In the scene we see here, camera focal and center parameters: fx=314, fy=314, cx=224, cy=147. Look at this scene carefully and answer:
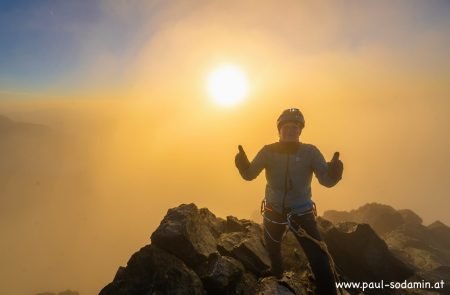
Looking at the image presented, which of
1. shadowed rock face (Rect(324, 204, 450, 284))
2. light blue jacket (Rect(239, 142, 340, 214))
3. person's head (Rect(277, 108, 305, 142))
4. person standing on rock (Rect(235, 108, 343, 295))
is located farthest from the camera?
shadowed rock face (Rect(324, 204, 450, 284))

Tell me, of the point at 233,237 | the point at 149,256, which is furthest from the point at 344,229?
the point at 149,256

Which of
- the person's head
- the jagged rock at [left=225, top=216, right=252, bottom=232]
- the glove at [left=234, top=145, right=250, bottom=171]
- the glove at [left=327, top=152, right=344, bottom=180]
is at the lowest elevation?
the jagged rock at [left=225, top=216, right=252, bottom=232]

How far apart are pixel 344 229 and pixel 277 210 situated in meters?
8.44

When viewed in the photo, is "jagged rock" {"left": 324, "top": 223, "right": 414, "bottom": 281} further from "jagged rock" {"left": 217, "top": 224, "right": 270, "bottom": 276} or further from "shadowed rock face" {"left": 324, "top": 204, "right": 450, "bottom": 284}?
"shadowed rock face" {"left": 324, "top": 204, "right": 450, "bottom": 284}

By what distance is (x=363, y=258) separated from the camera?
1434 cm

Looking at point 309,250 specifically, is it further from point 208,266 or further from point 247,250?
point 208,266

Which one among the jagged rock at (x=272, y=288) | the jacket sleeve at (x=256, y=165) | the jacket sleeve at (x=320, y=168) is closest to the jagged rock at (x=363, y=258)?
the jagged rock at (x=272, y=288)

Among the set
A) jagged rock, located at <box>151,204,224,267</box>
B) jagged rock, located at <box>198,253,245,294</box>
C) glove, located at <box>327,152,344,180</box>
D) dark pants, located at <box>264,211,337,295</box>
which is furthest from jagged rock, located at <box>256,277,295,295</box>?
glove, located at <box>327,152,344,180</box>

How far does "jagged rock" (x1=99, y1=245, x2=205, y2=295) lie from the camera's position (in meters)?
8.25

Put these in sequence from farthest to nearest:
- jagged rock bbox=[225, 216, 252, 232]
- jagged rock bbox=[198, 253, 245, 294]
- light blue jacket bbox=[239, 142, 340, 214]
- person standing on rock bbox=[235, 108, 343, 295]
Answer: jagged rock bbox=[225, 216, 252, 232], light blue jacket bbox=[239, 142, 340, 214], person standing on rock bbox=[235, 108, 343, 295], jagged rock bbox=[198, 253, 245, 294]

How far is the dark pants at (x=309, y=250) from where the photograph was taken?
820cm

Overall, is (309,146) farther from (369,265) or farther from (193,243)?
(369,265)

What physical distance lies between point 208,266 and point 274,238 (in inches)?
86.9

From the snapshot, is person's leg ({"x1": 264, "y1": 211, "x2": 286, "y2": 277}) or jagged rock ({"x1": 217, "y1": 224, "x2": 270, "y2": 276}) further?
jagged rock ({"x1": 217, "y1": 224, "x2": 270, "y2": 276})
